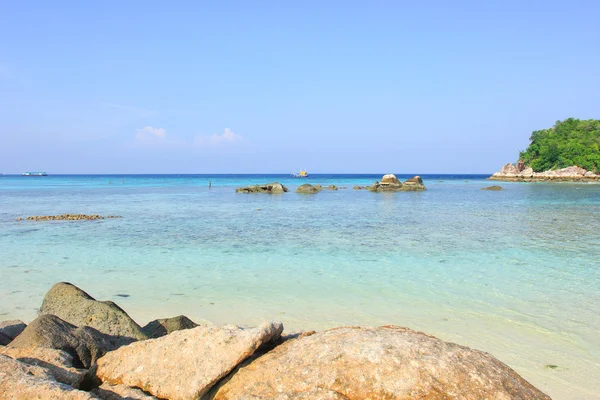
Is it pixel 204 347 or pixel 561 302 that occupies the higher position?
pixel 204 347

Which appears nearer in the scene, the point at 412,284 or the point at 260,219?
the point at 412,284

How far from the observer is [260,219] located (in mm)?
24219

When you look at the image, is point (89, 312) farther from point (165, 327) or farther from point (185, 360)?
point (185, 360)

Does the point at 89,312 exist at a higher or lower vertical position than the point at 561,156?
lower

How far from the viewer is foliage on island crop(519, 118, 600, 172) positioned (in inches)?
3408

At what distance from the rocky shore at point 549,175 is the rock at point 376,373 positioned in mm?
92264

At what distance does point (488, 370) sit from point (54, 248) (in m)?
15.2

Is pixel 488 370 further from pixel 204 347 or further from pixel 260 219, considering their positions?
pixel 260 219

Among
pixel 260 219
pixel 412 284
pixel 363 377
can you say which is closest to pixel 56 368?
pixel 363 377

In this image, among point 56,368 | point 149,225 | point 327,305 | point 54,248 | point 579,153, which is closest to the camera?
point 56,368

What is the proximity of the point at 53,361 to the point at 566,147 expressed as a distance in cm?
10210

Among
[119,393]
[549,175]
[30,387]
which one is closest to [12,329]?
[119,393]

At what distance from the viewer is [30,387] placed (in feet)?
10.4

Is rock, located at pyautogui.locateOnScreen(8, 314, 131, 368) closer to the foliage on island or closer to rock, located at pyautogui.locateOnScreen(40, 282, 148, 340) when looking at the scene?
rock, located at pyautogui.locateOnScreen(40, 282, 148, 340)
